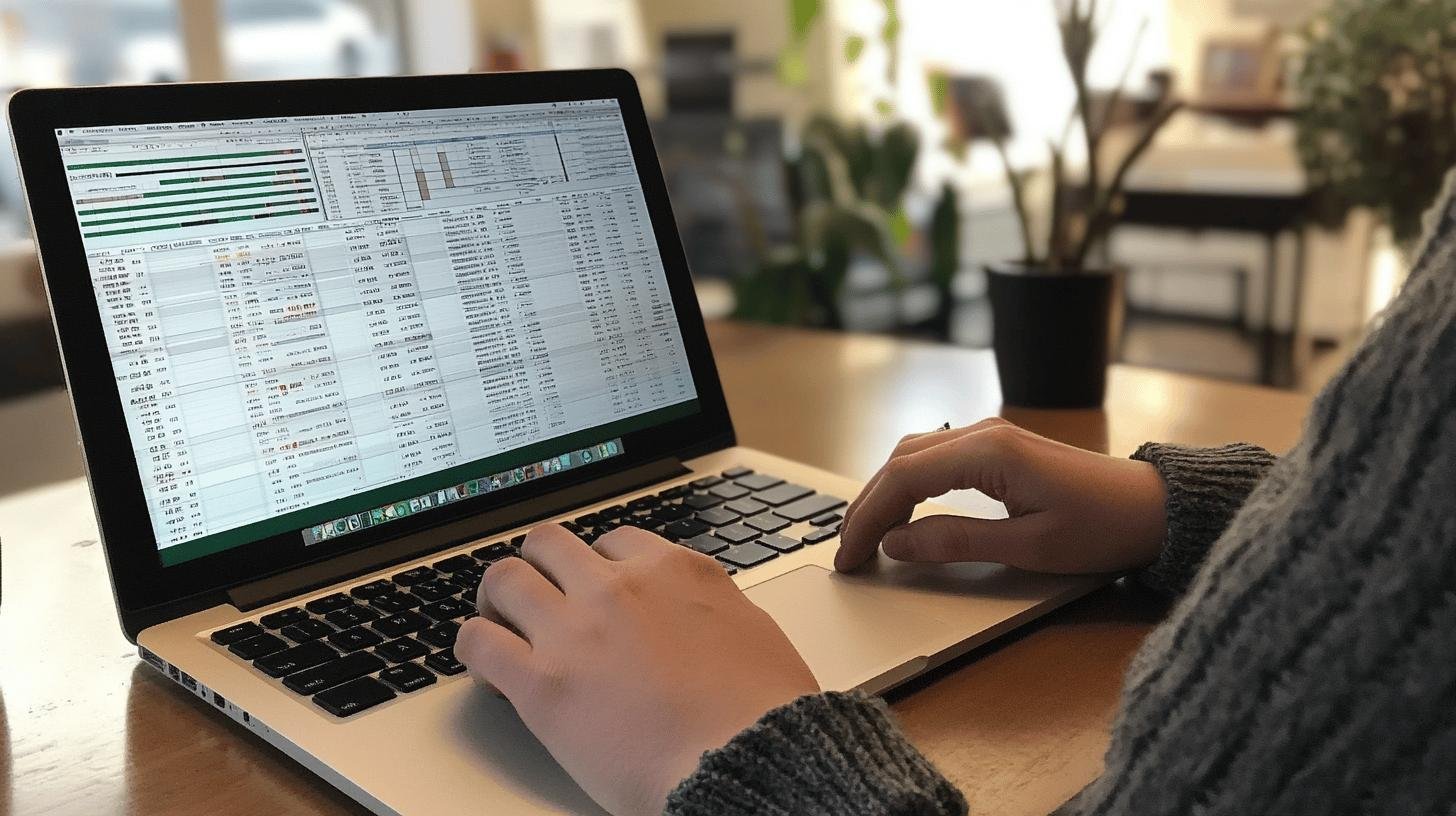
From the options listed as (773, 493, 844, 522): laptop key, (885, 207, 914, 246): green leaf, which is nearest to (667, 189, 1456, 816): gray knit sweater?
(773, 493, 844, 522): laptop key

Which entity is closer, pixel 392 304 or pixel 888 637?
pixel 888 637

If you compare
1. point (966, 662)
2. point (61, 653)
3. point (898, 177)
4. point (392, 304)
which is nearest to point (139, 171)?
point (392, 304)

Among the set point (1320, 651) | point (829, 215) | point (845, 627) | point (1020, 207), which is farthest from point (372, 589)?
point (829, 215)

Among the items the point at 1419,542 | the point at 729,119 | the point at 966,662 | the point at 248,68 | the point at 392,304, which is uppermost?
the point at 248,68

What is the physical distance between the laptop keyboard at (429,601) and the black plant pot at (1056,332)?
346 millimetres

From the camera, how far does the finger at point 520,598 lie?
52cm

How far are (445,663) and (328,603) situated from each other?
0.31 ft

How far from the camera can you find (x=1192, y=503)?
0.67 m

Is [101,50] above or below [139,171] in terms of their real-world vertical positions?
above

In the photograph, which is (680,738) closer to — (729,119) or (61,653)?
(61,653)

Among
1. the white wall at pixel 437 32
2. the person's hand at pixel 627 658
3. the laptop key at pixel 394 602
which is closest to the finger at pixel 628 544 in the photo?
the person's hand at pixel 627 658

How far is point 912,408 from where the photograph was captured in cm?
108

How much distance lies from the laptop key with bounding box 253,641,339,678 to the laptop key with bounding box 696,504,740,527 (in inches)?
9.7

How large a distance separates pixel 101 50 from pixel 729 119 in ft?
6.15
